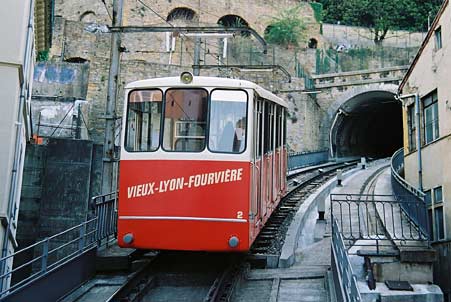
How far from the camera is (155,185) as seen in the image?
22.3 feet

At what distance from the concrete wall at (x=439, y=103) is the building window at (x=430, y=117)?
0.60 ft

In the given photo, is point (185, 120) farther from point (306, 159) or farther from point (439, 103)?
point (306, 159)

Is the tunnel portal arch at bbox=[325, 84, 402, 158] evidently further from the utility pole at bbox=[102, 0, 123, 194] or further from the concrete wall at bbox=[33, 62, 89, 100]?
the utility pole at bbox=[102, 0, 123, 194]

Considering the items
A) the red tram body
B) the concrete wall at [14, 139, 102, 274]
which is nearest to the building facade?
the red tram body

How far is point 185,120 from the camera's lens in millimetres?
6914

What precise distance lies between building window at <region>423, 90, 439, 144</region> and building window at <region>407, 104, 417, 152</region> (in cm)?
91

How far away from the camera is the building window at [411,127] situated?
14.1m

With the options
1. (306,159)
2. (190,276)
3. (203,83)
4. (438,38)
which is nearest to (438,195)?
(438,38)

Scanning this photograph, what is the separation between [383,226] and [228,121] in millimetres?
4988

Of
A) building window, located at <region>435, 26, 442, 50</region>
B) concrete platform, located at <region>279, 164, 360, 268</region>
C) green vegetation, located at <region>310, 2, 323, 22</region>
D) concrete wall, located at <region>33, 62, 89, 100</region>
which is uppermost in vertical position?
green vegetation, located at <region>310, 2, 323, 22</region>

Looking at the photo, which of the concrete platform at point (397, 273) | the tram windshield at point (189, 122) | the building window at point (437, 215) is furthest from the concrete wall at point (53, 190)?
the building window at point (437, 215)

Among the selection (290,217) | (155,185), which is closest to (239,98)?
(155,185)

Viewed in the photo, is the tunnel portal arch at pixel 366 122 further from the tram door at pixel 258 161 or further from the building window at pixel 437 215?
the tram door at pixel 258 161

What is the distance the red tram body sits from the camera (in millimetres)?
6574
